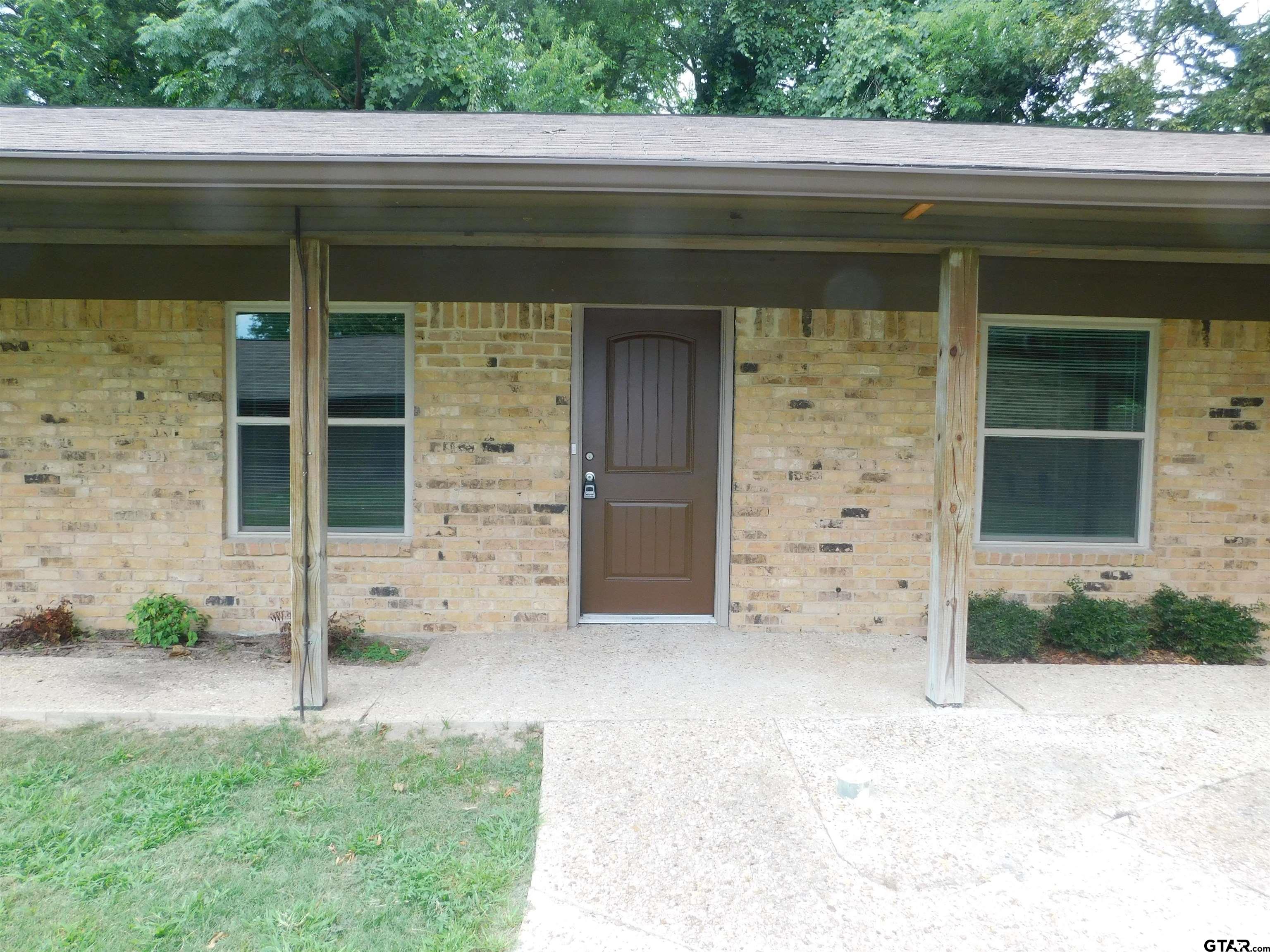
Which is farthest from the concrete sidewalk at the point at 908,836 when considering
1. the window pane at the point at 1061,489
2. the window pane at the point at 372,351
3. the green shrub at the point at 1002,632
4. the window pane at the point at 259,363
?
the window pane at the point at 259,363

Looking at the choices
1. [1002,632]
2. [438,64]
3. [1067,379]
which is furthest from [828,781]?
[438,64]

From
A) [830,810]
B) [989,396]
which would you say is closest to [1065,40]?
[989,396]

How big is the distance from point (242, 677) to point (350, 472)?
4.79 ft

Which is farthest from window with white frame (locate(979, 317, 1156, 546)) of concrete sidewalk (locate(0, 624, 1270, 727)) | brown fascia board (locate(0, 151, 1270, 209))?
brown fascia board (locate(0, 151, 1270, 209))

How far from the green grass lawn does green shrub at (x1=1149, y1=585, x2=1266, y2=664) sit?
4101mm

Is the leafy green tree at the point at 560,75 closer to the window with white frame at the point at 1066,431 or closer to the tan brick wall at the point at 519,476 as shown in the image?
the tan brick wall at the point at 519,476

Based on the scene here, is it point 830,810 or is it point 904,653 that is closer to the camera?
point 830,810

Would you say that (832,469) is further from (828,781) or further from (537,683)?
(828,781)

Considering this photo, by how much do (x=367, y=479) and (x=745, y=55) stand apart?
1057 cm

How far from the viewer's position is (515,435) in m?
5.21

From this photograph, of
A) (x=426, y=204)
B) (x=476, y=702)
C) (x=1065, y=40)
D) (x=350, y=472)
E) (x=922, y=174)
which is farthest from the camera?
(x=1065, y=40)

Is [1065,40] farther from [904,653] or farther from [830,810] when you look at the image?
[830,810]

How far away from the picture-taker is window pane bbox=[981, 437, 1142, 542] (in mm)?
5438

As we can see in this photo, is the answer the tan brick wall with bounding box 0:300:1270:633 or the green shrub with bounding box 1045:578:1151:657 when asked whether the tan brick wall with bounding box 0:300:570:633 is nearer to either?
the tan brick wall with bounding box 0:300:1270:633
